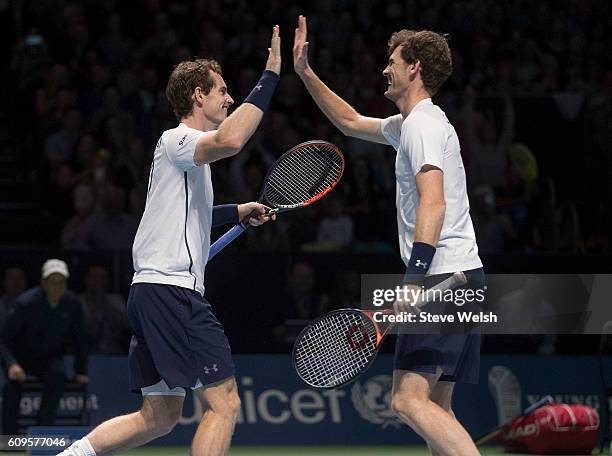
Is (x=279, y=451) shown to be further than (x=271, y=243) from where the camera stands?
No

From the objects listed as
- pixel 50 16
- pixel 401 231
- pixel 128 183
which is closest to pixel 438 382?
pixel 401 231

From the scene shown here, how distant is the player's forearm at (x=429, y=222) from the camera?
5543 mm

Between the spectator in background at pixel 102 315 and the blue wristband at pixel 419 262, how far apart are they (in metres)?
5.95

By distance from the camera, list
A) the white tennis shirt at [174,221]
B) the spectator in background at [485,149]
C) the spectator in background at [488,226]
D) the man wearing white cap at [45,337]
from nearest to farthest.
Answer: the white tennis shirt at [174,221] < the man wearing white cap at [45,337] < the spectator in background at [488,226] < the spectator in background at [485,149]

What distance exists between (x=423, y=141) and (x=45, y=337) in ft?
19.2

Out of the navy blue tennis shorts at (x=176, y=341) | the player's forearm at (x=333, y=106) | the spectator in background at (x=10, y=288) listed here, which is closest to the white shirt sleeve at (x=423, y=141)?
the player's forearm at (x=333, y=106)

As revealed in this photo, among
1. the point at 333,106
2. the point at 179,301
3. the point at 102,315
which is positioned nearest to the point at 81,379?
the point at 102,315

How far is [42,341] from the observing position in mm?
10734

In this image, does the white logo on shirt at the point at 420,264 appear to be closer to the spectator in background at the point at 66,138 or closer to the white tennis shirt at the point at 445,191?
the white tennis shirt at the point at 445,191

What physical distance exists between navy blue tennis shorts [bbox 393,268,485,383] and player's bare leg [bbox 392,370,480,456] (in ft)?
0.15

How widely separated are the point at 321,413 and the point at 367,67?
15.3ft

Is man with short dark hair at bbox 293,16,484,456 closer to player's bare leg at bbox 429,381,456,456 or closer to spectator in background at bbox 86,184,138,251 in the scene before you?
player's bare leg at bbox 429,381,456,456

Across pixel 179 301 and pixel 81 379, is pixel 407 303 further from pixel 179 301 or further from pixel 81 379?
pixel 81 379

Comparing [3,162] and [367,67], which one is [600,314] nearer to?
[367,67]
